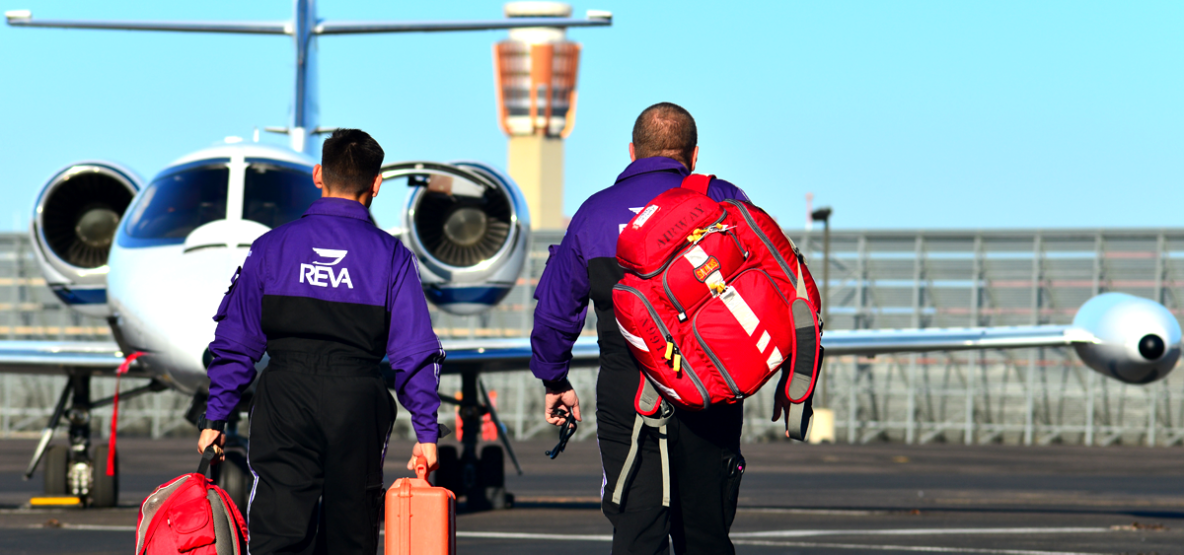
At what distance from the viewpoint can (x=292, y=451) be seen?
4484 mm

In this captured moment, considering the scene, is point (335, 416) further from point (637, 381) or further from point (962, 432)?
point (962, 432)

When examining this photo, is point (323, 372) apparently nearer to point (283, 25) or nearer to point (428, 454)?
point (428, 454)

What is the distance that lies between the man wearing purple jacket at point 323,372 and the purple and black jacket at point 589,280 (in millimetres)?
406

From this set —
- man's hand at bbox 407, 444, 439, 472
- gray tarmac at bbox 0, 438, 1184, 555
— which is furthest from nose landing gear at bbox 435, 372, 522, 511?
man's hand at bbox 407, 444, 439, 472

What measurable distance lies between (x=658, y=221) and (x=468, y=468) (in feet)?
27.7

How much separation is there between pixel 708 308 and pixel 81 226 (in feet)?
29.0

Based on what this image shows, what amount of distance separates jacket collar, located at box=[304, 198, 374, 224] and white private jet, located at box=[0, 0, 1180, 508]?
322 centimetres

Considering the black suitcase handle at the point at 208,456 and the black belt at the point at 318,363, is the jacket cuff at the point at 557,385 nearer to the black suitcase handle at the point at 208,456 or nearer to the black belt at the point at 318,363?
the black belt at the point at 318,363

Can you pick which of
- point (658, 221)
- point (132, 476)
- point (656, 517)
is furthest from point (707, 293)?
point (132, 476)

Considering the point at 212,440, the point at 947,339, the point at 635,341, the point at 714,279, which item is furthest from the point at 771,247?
the point at 947,339

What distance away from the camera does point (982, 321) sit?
3269cm

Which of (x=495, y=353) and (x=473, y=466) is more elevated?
(x=495, y=353)

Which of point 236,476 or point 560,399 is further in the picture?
point 236,476

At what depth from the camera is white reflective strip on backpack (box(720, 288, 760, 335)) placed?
13.9 feet
